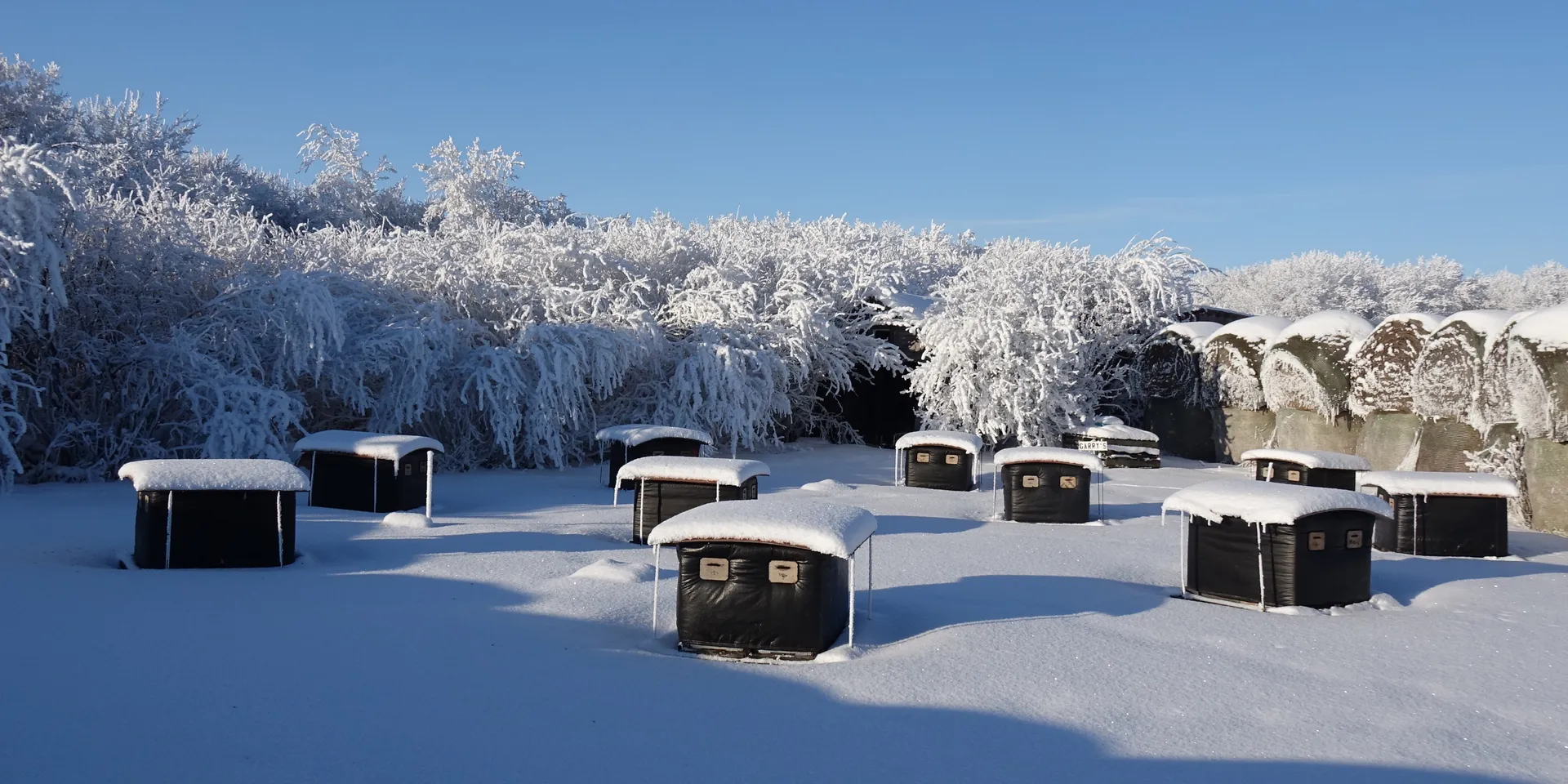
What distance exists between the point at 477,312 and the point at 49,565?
11.0 m

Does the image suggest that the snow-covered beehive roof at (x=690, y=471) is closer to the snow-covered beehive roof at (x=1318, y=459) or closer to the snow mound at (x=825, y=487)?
the snow mound at (x=825, y=487)

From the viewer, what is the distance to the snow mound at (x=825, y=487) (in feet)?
47.7

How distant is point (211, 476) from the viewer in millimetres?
8375

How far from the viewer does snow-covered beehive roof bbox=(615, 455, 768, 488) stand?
10.5 meters

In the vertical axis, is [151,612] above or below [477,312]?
below

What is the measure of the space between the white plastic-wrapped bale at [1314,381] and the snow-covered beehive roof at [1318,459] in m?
4.46

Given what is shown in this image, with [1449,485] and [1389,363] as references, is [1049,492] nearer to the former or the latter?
[1449,485]

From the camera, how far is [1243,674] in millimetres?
6070

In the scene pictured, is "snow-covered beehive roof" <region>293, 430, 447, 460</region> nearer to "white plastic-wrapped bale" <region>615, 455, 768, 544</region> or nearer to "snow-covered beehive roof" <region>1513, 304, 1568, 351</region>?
"white plastic-wrapped bale" <region>615, 455, 768, 544</region>

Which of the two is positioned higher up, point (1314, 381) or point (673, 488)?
point (1314, 381)

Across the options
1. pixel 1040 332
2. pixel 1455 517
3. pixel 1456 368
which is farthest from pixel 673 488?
pixel 1456 368

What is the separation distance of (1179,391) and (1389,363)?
542 centimetres

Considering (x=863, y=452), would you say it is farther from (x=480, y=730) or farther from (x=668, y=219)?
(x=480, y=730)

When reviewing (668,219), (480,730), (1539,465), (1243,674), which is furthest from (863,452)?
(480,730)
